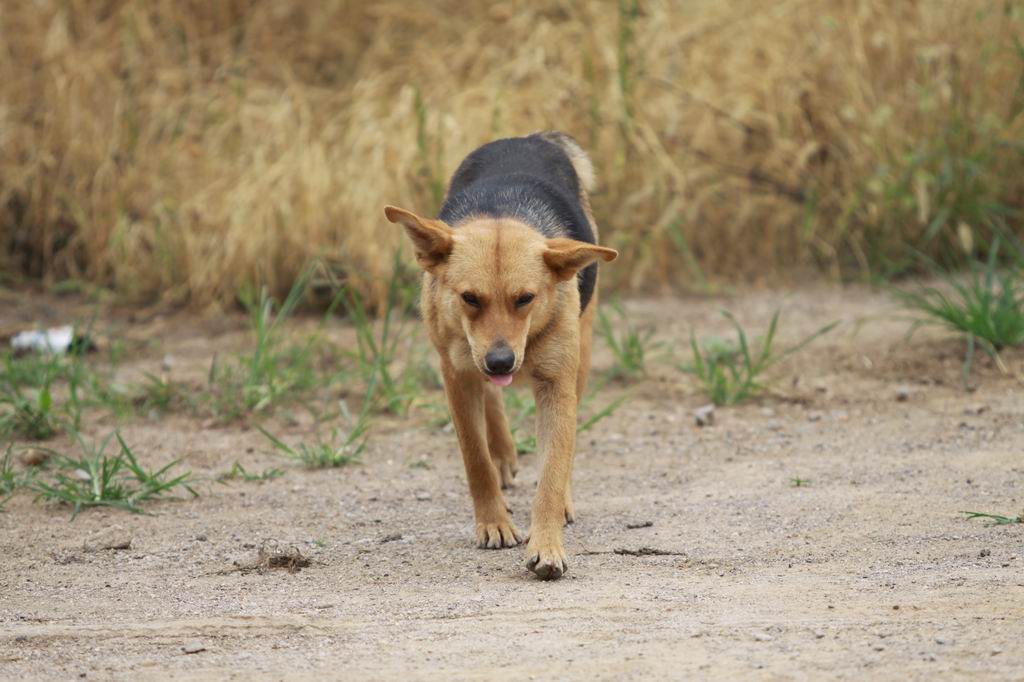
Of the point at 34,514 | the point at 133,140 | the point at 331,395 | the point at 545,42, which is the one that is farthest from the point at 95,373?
the point at 545,42

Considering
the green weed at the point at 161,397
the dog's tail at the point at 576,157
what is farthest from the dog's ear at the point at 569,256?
the green weed at the point at 161,397

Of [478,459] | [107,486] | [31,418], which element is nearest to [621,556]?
[478,459]

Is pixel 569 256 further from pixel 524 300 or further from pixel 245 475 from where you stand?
pixel 245 475

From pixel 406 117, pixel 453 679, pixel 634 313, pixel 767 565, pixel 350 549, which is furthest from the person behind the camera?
pixel 406 117

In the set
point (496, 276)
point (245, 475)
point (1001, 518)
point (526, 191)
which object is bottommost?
point (245, 475)

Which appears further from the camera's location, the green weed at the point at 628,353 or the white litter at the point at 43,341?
the white litter at the point at 43,341

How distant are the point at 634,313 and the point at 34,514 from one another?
4358 mm

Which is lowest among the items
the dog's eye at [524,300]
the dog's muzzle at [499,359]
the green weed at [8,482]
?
the green weed at [8,482]

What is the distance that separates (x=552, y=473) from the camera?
5016mm

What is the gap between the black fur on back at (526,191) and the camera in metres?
5.58

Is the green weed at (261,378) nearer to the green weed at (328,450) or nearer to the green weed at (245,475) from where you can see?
the green weed at (328,450)

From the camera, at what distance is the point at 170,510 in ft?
18.8

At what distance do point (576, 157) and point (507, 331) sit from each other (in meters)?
1.98

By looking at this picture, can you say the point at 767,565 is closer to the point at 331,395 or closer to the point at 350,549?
the point at 350,549
